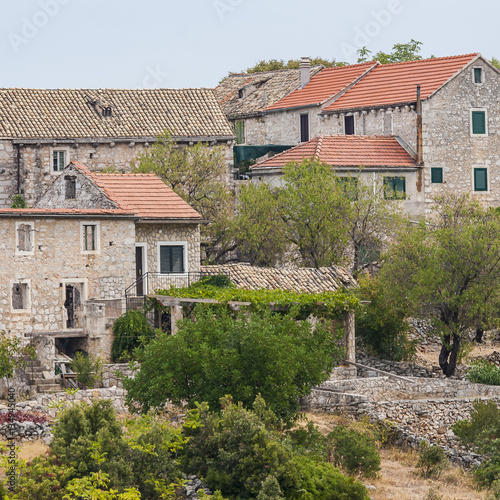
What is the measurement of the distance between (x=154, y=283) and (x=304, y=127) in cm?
2144

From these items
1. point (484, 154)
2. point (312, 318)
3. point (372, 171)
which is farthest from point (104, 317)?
point (484, 154)

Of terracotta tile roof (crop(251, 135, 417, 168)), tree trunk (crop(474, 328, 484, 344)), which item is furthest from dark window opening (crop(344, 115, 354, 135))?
tree trunk (crop(474, 328, 484, 344))

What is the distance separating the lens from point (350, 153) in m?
54.1

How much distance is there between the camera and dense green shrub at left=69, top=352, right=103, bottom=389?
123ft

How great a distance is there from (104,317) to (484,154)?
2381cm

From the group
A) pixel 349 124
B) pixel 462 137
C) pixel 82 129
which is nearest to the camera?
pixel 82 129

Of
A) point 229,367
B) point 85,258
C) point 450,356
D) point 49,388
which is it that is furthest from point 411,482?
point 85,258

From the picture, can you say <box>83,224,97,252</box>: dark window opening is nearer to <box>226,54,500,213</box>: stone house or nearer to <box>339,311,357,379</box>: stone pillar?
<box>339,311,357,379</box>: stone pillar

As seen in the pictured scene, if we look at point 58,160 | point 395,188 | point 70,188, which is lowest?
point 70,188

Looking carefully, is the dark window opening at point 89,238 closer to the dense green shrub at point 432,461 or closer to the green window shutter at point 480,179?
the dense green shrub at point 432,461

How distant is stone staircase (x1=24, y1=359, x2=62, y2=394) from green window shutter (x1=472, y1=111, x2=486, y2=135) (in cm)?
2659

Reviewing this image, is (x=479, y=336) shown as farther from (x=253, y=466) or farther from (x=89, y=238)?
(x=253, y=466)

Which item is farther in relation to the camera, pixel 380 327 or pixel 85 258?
pixel 380 327

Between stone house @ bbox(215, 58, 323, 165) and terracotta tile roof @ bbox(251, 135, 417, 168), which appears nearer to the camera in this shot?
terracotta tile roof @ bbox(251, 135, 417, 168)
